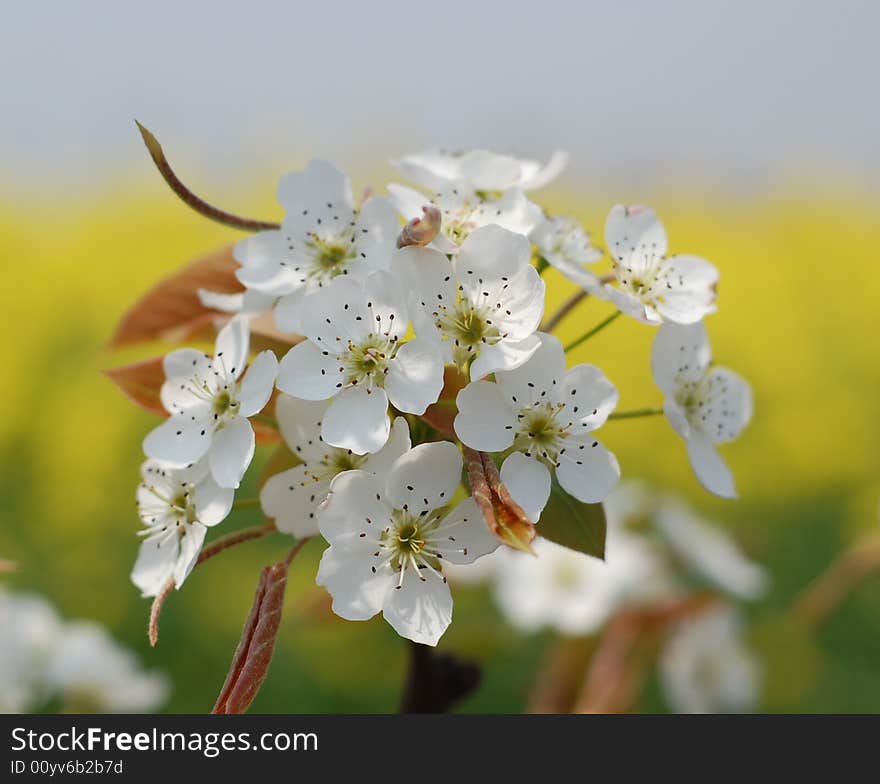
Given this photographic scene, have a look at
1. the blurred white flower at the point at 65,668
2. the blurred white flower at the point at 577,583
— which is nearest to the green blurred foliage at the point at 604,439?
the blurred white flower at the point at 577,583

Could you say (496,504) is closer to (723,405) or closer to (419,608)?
(419,608)

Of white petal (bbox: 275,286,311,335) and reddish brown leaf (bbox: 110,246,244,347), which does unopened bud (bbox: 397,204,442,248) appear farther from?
reddish brown leaf (bbox: 110,246,244,347)

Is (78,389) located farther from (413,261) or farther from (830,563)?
(413,261)

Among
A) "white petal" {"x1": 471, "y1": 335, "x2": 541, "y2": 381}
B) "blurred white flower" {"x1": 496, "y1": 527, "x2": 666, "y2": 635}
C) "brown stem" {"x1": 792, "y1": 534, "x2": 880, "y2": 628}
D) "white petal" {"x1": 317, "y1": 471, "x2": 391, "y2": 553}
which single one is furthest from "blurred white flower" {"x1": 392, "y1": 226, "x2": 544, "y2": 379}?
"brown stem" {"x1": 792, "y1": 534, "x2": 880, "y2": 628}

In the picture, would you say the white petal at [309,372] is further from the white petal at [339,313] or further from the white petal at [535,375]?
the white petal at [535,375]

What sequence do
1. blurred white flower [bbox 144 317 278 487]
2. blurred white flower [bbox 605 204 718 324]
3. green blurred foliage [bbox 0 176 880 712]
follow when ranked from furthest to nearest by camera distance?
green blurred foliage [bbox 0 176 880 712] → blurred white flower [bbox 605 204 718 324] → blurred white flower [bbox 144 317 278 487]

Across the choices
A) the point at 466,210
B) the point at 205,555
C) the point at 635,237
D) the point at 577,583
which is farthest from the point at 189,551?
the point at 577,583
